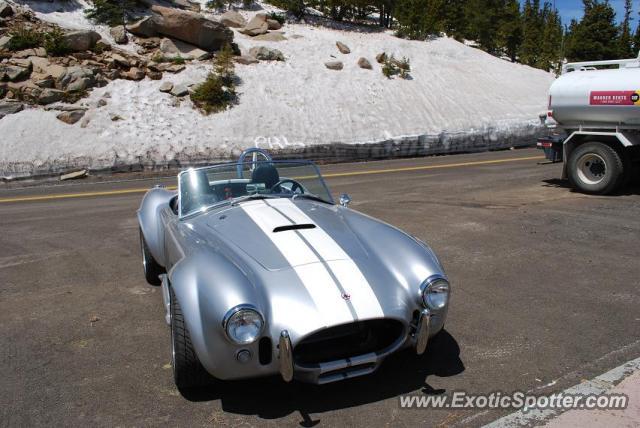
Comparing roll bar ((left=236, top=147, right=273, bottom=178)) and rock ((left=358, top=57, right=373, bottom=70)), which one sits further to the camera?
rock ((left=358, top=57, right=373, bottom=70))

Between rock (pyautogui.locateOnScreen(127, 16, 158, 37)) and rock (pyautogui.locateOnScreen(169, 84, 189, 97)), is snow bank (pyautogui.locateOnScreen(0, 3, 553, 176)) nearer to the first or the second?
rock (pyautogui.locateOnScreen(169, 84, 189, 97))

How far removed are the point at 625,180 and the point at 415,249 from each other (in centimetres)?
811

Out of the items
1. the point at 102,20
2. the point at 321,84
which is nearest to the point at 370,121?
the point at 321,84

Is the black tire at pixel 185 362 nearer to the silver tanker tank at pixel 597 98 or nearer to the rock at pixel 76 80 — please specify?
the silver tanker tank at pixel 597 98

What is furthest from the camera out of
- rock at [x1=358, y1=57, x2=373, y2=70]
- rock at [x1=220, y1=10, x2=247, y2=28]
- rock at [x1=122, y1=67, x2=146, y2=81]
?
rock at [x1=220, y1=10, x2=247, y2=28]

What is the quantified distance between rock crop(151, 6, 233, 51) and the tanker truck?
1818 centimetres

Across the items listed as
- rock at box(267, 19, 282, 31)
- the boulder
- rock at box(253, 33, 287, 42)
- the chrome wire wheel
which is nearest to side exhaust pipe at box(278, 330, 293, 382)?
the chrome wire wheel

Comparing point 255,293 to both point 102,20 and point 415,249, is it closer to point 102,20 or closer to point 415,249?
point 415,249

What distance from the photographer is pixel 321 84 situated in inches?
1014

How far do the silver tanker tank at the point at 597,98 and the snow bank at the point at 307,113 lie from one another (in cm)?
985

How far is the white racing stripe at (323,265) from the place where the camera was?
11.3ft

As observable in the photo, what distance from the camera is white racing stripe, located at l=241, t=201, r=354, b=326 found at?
10.9 ft

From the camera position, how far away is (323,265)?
3734mm

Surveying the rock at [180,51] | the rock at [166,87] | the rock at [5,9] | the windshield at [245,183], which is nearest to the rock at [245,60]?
the rock at [180,51]
